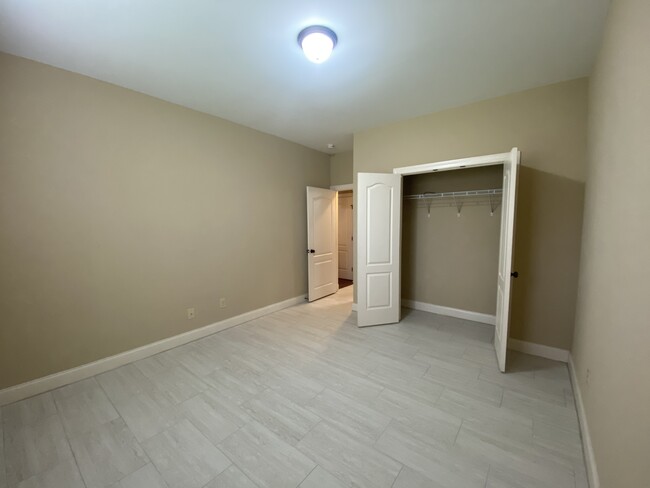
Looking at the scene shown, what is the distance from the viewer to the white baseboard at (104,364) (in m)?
2.08

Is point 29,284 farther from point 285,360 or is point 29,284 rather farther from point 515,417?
point 515,417

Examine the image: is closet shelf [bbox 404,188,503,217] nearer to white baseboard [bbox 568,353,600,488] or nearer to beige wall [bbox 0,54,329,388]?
white baseboard [bbox 568,353,600,488]

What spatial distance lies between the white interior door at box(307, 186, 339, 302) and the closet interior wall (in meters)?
1.48

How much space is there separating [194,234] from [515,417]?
3.60 m

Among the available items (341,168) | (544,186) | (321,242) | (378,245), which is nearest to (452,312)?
(378,245)

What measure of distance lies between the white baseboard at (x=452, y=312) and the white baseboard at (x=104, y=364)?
262cm

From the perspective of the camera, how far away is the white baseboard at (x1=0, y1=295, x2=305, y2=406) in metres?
2.08

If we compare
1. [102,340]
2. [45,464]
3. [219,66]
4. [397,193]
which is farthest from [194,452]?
[397,193]

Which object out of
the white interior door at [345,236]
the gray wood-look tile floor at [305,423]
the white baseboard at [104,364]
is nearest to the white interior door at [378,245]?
the gray wood-look tile floor at [305,423]

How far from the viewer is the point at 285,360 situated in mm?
2664

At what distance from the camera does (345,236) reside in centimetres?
689

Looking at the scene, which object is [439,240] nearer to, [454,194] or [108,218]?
[454,194]

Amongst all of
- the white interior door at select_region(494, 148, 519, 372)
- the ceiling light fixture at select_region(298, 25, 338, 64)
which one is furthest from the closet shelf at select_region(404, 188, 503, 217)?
the ceiling light fixture at select_region(298, 25, 338, 64)

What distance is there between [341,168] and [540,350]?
403 centimetres
